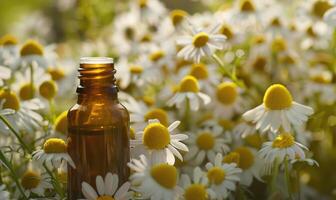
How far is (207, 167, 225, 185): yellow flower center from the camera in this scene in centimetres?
94

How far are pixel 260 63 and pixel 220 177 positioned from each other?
60 cm

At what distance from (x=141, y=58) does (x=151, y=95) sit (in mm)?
98

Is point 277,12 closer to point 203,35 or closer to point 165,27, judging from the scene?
point 165,27

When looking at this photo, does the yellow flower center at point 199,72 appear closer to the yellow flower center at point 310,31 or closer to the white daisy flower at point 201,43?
the white daisy flower at point 201,43

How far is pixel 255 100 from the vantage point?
134 centimetres

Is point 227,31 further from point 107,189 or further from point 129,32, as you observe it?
point 107,189

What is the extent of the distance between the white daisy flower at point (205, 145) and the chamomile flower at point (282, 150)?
16 centimetres

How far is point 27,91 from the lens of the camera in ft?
4.05

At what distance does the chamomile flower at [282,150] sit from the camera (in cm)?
93

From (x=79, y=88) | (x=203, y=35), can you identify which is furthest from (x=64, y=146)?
(x=203, y=35)

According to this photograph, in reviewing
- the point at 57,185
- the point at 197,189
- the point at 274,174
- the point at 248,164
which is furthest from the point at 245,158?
the point at 57,185

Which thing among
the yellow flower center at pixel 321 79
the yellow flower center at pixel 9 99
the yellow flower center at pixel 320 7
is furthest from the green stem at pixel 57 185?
the yellow flower center at pixel 320 7

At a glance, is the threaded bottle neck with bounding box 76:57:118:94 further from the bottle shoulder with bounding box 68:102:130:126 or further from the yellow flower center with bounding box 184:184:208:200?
the yellow flower center with bounding box 184:184:208:200

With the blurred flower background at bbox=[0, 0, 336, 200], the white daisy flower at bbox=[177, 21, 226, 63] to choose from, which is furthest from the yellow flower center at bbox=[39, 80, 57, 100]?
the white daisy flower at bbox=[177, 21, 226, 63]
